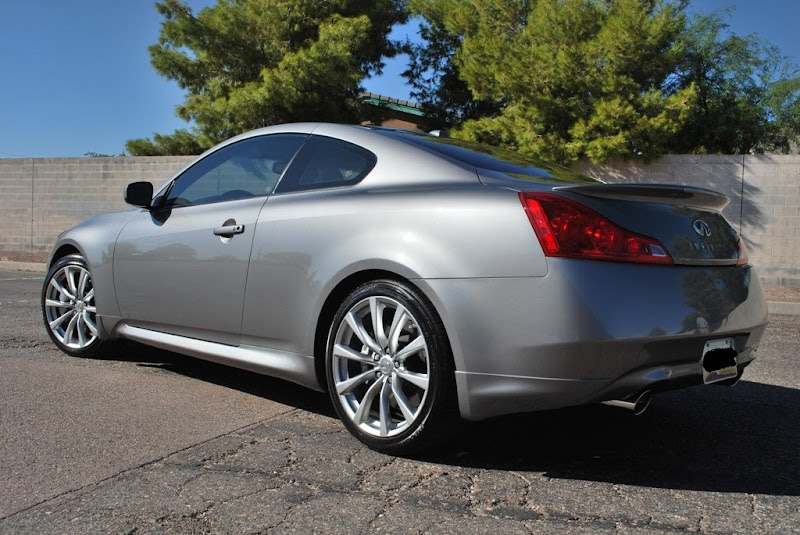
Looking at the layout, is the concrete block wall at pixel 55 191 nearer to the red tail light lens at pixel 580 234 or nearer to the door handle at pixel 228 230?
the door handle at pixel 228 230

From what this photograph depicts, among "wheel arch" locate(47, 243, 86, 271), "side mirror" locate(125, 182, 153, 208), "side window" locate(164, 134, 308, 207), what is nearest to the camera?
"side window" locate(164, 134, 308, 207)

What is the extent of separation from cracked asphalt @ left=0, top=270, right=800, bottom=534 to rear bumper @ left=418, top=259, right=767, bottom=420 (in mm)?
384

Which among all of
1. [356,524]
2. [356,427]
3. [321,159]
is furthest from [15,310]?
[356,524]

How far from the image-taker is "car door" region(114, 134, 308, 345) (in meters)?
4.13

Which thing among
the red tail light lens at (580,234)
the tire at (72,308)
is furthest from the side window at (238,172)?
the red tail light lens at (580,234)

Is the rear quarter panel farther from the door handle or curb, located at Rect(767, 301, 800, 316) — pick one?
curb, located at Rect(767, 301, 800, 316)

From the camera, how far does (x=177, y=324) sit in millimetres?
4480

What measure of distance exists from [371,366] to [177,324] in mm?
1492

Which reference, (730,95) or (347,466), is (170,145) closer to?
(730,95)

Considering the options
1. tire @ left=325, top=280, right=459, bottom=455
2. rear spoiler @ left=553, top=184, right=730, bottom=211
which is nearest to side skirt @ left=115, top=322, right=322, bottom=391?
tire @ left=325, top=280, right=459, bottom=455

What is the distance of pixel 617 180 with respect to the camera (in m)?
14.0

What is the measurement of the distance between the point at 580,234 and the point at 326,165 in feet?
4.89

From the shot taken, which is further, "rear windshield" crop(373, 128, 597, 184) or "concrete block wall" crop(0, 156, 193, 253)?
"concrete block wall" crop(0, 156, 193, 253)

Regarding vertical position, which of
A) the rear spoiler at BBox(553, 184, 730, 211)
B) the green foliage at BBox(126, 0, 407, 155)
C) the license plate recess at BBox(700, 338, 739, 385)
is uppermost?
the green foliage at BBox(126, 0, 407, 155)
